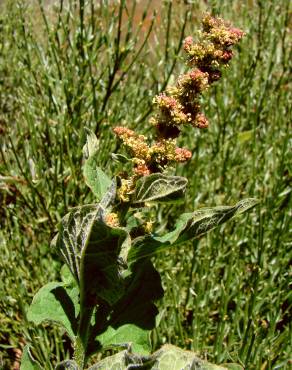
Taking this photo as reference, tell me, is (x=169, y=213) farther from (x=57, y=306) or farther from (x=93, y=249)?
(x=93, y=249)

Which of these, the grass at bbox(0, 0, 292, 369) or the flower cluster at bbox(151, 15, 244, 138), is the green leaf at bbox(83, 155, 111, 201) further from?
the grass at bbox(0, 0, 292, 369)

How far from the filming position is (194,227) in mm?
864

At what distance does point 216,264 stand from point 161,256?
18 cm

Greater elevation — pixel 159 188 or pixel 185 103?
pixel 185 103

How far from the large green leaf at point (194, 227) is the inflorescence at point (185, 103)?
0.34 ft

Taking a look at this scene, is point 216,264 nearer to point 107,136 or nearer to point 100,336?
point 107,136

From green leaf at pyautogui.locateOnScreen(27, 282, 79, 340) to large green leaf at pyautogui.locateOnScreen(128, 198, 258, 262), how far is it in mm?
187

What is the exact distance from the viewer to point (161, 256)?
170 cm

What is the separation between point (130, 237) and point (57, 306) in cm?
23

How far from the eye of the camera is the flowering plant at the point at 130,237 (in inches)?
32.2

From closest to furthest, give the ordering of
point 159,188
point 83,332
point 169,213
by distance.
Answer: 1. point 159,188
2. point 83,332
3. point 169,213

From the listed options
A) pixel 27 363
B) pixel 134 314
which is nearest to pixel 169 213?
pixel 134 314

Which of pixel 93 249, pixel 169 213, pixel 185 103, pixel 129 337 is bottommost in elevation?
pixel 169 213

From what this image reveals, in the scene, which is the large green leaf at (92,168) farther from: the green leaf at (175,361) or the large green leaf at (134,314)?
the green leaf at (175,361)
